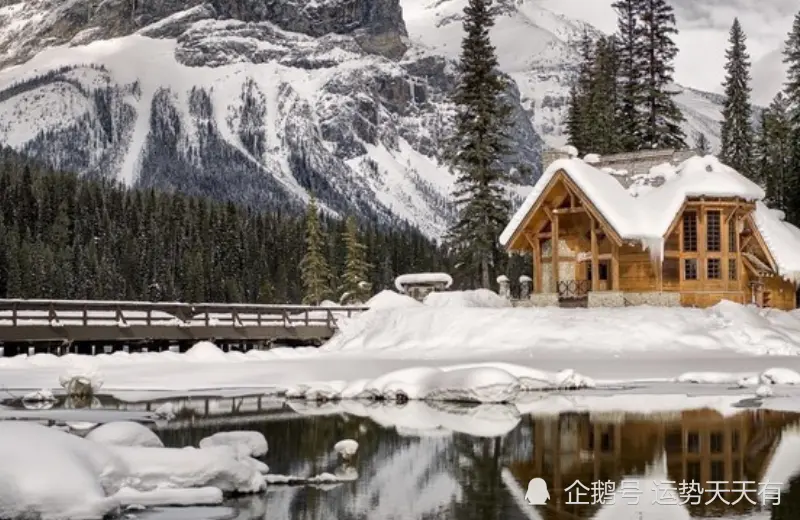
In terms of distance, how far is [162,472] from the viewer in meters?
13.7

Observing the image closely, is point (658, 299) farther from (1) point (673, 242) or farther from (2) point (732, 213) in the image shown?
(2) point (732, 213)

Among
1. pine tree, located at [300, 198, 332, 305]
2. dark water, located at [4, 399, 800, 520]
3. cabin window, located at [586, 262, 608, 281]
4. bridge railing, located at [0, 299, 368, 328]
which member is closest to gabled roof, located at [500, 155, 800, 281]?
cabin window, located at [586, 262, 608, 281]

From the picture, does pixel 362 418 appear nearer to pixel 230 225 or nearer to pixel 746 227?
pixel 746 227

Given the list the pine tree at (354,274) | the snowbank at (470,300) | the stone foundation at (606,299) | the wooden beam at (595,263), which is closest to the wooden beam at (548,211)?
the wooden beam at (595,263)

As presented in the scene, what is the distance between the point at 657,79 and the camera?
61156mm

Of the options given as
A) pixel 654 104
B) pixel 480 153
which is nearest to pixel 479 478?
pixel 480 153

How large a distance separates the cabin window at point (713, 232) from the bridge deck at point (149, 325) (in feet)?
51.4

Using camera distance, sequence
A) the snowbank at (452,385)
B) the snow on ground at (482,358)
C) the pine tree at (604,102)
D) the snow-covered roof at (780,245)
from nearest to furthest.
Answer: the snowbank at (452,385) → the snow on ground at (482,358) → the snow-covered roof at (780,245) → the pine tree at (604,102)

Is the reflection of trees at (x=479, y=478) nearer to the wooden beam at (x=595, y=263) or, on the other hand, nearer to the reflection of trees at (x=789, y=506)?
the reflection of trees at (x=789, y=506)

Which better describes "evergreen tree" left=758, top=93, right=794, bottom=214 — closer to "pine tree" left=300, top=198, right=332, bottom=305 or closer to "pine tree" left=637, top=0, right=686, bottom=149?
"pine tree" left=637, top=0, right=686, bottom=149

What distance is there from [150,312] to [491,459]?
88.5 feet

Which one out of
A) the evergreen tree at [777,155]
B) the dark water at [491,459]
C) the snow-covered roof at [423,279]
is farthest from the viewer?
the evergreen tree at [777,155]

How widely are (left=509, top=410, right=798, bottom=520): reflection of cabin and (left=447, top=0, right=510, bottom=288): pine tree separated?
2921cm

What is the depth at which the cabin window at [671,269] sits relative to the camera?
44906 mm
